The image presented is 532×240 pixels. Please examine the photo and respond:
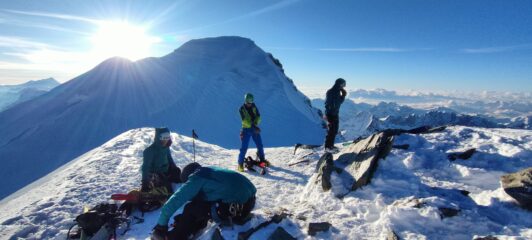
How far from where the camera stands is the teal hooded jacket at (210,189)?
4.92 m

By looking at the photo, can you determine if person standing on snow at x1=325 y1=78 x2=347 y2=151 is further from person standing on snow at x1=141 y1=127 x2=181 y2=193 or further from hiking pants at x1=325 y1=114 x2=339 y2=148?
person standing on snow at x1=141 y1=127 x2=181 y2=193

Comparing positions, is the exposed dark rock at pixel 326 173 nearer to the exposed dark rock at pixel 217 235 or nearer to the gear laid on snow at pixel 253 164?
the exposed dark rock at pixel 217 235

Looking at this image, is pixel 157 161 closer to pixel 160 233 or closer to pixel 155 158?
pixel 155 158

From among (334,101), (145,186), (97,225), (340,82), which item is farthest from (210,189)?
(340,82)

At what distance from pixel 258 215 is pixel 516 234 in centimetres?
428

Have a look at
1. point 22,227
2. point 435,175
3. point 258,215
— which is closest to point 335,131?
point 435,175

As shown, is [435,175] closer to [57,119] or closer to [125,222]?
Answer: [125,222]

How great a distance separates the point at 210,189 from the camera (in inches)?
208

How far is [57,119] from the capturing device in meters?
52.8

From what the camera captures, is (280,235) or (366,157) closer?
(280,235)

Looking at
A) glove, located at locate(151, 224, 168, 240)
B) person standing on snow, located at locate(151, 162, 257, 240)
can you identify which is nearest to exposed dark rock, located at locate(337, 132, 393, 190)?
person standing on snow, located at locate(151, 162, 257, 240)

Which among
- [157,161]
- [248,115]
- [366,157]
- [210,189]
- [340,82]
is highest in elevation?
[340,82]

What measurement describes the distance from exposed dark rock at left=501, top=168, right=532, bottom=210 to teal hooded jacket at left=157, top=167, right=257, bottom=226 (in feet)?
15.3

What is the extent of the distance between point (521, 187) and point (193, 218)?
5744 millimetres
